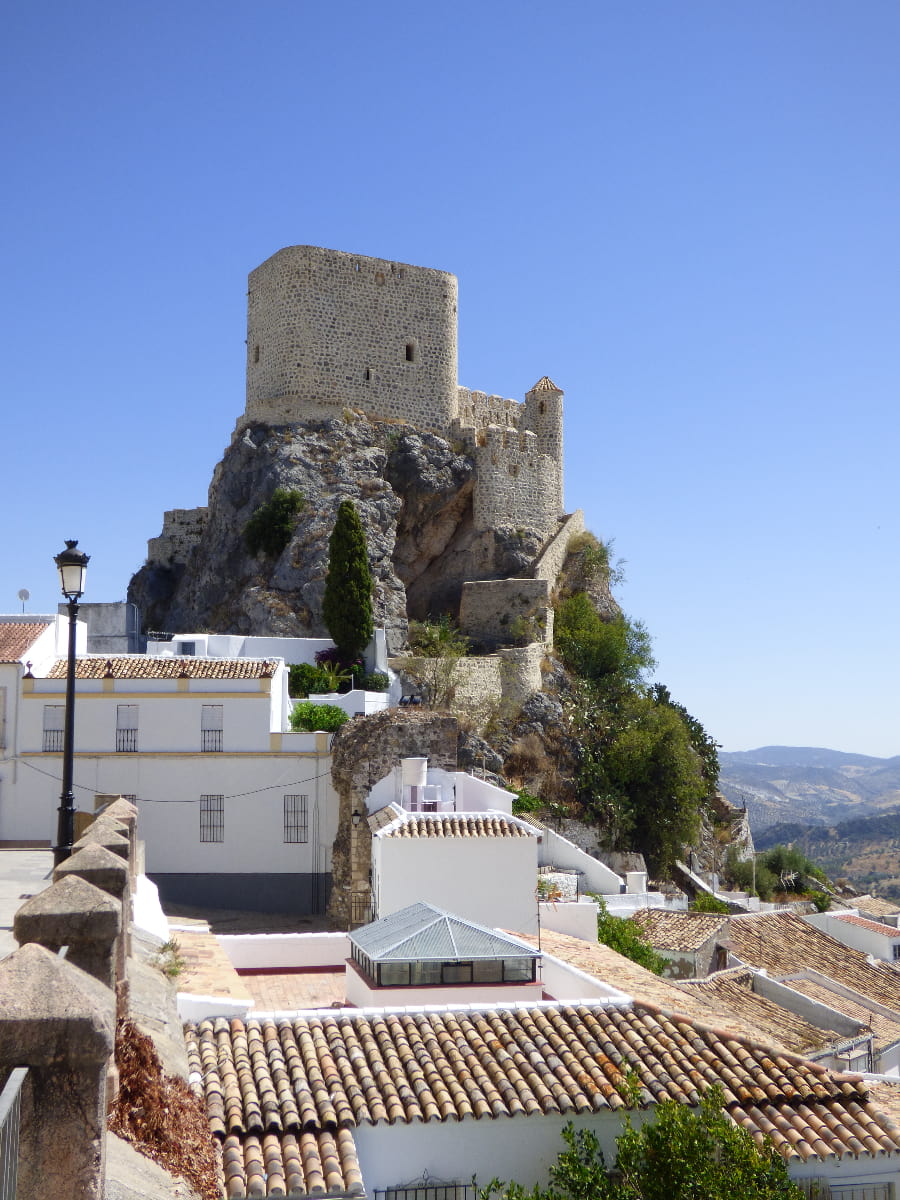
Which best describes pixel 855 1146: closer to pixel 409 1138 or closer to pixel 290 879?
pixel 409 1138

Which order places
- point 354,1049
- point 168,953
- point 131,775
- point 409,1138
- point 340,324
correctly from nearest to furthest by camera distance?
point 409,1138
point 354,1049
point 168,953
point 131,775
point 340,324

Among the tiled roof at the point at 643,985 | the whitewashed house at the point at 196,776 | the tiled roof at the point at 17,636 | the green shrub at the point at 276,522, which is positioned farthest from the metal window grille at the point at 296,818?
the green shrub at the point at 276,522

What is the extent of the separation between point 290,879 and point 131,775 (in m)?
4.60

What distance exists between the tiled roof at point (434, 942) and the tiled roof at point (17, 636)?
50.9 ft

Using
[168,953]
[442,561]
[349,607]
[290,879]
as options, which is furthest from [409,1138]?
[442,561]

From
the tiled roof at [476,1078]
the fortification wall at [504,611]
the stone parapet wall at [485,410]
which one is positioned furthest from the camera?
the stone parapet wall at [485,410]

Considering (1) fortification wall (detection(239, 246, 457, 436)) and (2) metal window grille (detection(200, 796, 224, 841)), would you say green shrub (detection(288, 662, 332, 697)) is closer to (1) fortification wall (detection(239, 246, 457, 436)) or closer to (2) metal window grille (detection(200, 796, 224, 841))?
(2) metal window grille (detection(200, 796, 224, 841))

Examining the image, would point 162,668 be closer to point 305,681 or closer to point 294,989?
point 305,681

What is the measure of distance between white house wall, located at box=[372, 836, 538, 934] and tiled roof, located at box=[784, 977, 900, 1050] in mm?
8003

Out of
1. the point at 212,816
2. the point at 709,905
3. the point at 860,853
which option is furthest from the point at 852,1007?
the point at 860,853

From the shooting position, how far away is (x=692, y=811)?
4050 centimetres

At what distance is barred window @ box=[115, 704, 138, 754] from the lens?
27.0 m

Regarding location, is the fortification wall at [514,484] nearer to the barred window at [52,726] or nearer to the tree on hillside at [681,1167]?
the barred window at [52,726]

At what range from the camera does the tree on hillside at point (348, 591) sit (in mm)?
36281
